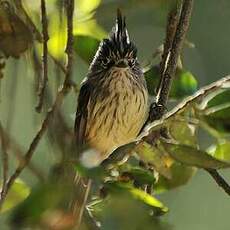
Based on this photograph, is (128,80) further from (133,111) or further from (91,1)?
(91,1)

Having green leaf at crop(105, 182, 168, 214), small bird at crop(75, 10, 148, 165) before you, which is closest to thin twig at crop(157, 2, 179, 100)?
green leaf at crop(105, 182, 168, 214)

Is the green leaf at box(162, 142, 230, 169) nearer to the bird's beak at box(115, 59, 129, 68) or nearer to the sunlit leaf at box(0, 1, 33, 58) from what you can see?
the sunlit leaf at box(0, 1, 33, 58)

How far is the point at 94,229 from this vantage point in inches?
29.1

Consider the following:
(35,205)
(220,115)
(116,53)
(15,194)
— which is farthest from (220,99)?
(116,53)

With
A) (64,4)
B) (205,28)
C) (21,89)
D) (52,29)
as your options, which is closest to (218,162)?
(64,4)

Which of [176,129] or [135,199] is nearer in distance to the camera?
[135,199]

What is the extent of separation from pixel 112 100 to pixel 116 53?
20 centimetres

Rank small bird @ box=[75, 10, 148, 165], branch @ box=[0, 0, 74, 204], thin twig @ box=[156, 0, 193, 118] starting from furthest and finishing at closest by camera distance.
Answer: small bird @ box=[75, 10, 148, 165]
thin twig @ box=[156, 0, 193, 118]
branch @ box=[0, 0, 74, 204]

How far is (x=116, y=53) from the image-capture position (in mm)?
2062

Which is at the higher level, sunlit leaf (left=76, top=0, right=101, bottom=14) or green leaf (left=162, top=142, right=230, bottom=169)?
sunlit leaf (left=76, top=0, right=101, bottom=14)

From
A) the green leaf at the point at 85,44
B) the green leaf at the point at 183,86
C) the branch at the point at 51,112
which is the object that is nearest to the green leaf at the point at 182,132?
the branch at the point at 51,112

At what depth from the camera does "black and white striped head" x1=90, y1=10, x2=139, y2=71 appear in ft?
5.86

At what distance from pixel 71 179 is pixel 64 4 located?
44cm

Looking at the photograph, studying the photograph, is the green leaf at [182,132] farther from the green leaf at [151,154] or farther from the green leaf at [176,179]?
the green leaf at [176,179]
